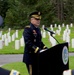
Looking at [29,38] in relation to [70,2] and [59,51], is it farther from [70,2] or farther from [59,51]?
[70,2]

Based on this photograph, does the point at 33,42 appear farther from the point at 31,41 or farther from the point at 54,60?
the point at 54,60

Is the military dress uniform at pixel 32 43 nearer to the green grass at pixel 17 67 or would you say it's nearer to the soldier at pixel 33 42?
the soldier at pixel 33 42

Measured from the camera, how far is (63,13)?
76000 mm

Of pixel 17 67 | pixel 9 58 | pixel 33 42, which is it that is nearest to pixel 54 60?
pixel 33 42

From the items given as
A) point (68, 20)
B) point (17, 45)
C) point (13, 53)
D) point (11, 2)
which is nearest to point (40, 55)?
point (13, 53)

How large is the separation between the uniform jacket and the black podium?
0.99ft

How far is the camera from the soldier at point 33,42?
7516mm

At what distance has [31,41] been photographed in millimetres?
7645

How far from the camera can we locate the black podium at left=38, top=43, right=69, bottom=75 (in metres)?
7.52

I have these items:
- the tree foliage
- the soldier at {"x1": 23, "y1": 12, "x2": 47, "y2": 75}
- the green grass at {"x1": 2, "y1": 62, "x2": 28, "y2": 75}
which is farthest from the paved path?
the tree foliage

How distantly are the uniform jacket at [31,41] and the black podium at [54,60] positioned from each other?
30 cm

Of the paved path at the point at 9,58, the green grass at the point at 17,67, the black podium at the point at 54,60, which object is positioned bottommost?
the paved path at the point at 9,58

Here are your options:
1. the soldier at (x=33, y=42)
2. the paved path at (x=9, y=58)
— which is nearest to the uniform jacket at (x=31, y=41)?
the soldier at (x=33, y=42)

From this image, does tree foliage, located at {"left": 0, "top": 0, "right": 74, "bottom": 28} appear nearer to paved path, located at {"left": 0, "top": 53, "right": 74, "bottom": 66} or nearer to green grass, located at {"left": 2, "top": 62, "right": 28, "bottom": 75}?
paved path, located at {"left": 0, "top": 53, "right": 74, "bottom": 66}
